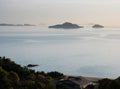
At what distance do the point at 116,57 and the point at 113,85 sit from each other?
809 inches

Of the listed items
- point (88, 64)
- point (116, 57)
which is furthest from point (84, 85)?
point (116, 57)

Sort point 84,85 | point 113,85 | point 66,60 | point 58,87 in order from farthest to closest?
point 66,60 → point 84,85 → point 58,87 → point 113,85

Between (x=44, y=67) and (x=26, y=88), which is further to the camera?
(x=44, y=67)

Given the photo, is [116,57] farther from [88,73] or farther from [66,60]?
[88,73]

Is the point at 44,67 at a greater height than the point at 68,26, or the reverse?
the point at 68,26

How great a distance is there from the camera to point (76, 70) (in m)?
23.0

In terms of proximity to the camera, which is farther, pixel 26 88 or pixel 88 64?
pixel 88 64

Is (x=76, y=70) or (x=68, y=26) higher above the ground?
(x=68, y=26)

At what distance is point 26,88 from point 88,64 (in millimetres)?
16216

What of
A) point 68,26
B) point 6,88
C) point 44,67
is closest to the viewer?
point 6,88

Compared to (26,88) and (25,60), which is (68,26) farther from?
(26,88)

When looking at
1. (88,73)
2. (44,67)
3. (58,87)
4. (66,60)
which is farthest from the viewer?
(66,60)

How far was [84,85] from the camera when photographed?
13.6 metres

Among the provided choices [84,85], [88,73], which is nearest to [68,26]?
[88,73]
